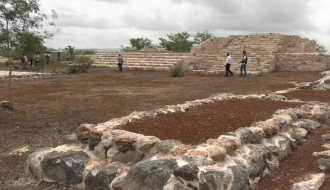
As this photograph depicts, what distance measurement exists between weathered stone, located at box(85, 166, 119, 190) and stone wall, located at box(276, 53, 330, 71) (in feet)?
71.9

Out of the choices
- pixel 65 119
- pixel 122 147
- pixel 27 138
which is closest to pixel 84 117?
pixel 65 119

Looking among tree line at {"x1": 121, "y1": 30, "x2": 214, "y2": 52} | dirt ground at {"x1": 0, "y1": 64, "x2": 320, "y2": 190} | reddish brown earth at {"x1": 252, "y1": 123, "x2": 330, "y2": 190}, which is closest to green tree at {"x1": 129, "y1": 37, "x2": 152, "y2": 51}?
tree line at {"x1": 121, "y1": 30, "x2": 214, "y2": 52}

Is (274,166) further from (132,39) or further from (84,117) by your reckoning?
(132,39)

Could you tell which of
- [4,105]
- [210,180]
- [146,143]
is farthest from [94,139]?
[4,105]

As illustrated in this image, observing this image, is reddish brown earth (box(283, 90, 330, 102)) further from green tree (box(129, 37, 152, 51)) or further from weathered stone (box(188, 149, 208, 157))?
green tree (box(129, 37, 152, 51))

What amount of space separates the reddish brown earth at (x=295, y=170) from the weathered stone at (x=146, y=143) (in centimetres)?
163

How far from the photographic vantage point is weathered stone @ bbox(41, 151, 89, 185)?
16.8ft

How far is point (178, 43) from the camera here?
4250 cm

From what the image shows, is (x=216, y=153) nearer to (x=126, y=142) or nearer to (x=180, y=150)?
(x=180, y=150)

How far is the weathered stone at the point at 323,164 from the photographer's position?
496cm

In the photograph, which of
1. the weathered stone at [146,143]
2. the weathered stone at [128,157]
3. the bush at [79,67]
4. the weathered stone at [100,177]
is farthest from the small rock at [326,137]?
the bush at [79,67]

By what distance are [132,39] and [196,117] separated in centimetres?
4520

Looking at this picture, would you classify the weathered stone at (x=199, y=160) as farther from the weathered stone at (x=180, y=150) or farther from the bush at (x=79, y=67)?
the bush at (x=79, y=67)

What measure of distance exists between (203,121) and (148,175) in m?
2.35
